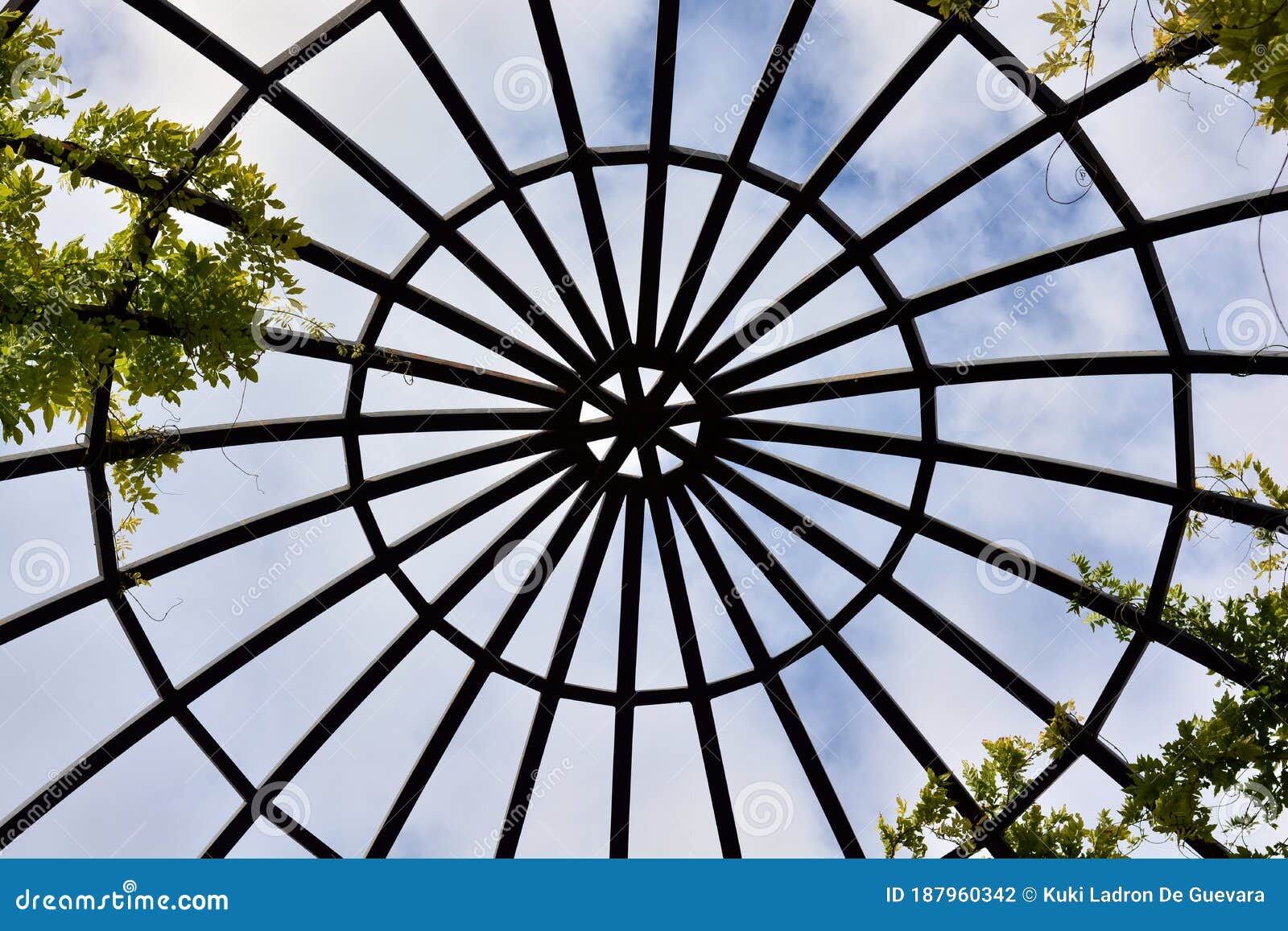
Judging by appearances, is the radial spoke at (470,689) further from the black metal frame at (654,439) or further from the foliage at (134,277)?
the foliage at (134,277)

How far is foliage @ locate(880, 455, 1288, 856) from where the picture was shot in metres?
7.41

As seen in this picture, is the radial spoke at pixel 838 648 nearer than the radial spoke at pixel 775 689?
Answer: Yes

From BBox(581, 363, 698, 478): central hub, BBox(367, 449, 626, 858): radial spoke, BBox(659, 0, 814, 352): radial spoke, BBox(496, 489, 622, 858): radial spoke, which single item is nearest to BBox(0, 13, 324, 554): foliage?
BBox(659, 0, 814, 352): radial spoke

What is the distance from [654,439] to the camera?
1161 centimetres

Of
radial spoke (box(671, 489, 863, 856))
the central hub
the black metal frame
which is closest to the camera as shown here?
the black metal frame

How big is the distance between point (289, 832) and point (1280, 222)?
1318cm

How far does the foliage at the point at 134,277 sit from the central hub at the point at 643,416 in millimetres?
5446

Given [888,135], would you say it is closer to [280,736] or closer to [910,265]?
[910,265]

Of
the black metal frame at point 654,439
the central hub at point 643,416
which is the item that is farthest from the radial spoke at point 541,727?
the central hub at point 643,416

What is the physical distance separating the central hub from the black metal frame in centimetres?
3

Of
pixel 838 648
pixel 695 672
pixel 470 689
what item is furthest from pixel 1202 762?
pixel 470 689

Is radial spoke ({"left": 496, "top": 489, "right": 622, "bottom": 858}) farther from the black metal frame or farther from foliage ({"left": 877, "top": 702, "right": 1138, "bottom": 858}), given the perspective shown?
foliage ({"left": 877, "top": 702, "right": 1138, "bottom": 858})

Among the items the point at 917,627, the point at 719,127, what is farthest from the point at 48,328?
the point at 917,627

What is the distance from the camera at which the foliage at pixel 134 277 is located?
5.38 metres
